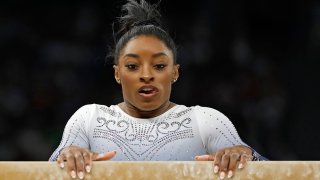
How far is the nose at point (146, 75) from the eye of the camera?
2736mm

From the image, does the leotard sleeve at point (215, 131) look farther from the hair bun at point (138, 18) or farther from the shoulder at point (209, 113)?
the hair bun at point (138, 18)

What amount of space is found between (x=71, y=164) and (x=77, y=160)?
0.09 feet

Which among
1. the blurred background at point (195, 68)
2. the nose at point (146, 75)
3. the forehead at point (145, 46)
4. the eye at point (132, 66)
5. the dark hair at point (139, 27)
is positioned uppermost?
the dark hair at point (139, 27)

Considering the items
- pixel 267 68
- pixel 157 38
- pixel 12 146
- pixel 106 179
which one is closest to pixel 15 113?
pixel 12 146

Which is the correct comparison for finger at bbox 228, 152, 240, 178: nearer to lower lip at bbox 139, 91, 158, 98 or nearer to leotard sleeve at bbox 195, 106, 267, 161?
leotard sleeve at bbox 195, 106, 267, 161

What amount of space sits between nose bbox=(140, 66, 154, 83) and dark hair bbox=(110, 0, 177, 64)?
0.63 feet

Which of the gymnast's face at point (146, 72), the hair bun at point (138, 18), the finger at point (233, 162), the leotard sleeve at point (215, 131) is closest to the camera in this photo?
the finger at point (233, 162)

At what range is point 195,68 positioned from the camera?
541 cm

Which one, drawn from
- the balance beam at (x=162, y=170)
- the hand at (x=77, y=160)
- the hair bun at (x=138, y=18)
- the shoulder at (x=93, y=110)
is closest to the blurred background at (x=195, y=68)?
the hair bun at (x=138, y=18)

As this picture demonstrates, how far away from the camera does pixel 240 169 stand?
2242 millimetres

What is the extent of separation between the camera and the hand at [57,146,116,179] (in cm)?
224

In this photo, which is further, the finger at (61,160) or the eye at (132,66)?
the eye at (132,66)

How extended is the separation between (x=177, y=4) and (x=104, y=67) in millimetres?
959

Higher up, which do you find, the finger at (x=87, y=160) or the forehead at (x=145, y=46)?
the forehead at (x=145, y=46)
